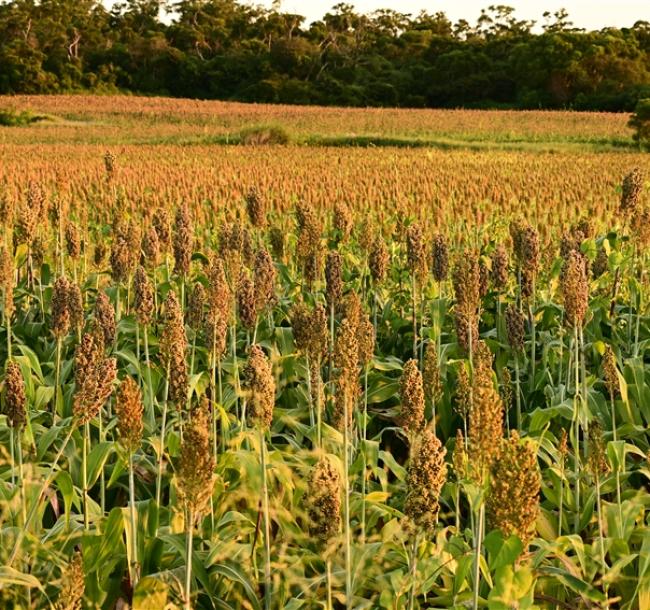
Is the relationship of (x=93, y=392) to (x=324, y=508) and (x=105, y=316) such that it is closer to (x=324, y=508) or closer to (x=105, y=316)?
(x=324, y=508)

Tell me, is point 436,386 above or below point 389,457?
above

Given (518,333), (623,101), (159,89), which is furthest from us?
(159,89)

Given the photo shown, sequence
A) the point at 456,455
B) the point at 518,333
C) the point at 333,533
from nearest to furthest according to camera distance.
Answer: the point at 333,533 < the point at 456,455 < the point at 518,333

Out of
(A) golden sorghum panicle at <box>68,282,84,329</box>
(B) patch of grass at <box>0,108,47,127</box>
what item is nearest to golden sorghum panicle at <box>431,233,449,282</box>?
(A) golden sorghum panicle at <box>68,282,84,329</box>

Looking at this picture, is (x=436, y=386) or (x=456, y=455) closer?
(x=456, y=455)

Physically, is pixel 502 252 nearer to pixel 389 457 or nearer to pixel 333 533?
pixel 389 457

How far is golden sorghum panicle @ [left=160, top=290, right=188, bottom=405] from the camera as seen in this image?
2.53 m

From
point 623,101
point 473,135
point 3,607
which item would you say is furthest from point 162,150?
point 623,101

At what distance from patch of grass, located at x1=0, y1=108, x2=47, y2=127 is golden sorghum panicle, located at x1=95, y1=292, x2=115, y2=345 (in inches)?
1550

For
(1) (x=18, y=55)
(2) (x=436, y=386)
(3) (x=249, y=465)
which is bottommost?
(3) (x=249, y=465)

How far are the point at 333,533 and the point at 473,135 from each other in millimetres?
32790

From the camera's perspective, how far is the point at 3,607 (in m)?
2.44

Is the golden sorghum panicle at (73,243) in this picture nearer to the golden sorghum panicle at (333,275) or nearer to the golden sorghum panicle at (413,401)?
the golden sorghum panicle at (333,275)

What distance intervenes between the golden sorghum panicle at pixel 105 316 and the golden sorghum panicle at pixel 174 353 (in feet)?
1.59
